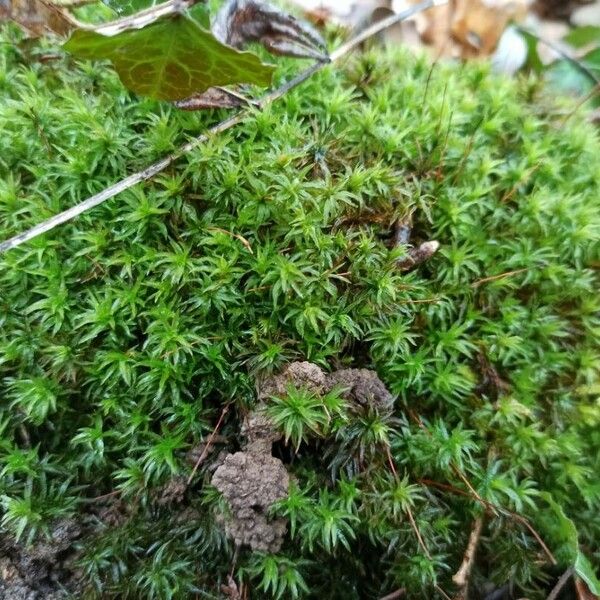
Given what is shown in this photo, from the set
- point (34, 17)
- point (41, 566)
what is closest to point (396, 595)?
point (41, 566)

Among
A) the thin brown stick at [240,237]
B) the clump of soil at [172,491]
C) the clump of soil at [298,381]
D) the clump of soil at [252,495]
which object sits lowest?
the clump of soil at [172,491]

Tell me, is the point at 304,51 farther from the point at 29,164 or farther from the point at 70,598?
the point at 70,598

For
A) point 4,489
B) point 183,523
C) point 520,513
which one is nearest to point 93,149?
point 4,489

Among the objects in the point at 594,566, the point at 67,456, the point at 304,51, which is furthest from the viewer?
the point at 304,51

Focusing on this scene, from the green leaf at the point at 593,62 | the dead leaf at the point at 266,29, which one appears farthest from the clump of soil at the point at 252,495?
the green leaf at the point at 593,62

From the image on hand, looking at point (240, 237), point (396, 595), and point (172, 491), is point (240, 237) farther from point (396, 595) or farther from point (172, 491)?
point (396, 595)

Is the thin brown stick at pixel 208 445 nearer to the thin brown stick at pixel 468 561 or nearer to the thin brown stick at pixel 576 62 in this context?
the thin brown stick at pixel 468 561

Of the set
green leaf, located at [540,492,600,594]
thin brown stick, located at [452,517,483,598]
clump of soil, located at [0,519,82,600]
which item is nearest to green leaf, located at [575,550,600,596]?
green leaf, located at [540,492,600,594]
